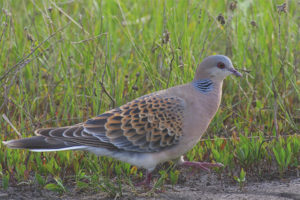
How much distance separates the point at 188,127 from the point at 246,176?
2.23ft

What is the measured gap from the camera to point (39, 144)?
400 cm

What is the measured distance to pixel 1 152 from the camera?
4480 mm

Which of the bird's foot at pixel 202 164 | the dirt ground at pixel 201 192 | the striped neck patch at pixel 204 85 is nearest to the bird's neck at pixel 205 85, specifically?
the striped neck patch at pixel 204 85

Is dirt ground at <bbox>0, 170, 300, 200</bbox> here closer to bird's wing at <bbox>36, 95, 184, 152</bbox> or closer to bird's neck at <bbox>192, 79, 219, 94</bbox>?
bird's wing at <bbox>36, 95, 184, 152</bbox>

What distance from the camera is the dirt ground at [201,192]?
3986mm

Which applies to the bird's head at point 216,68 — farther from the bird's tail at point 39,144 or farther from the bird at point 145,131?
the bird's tail at point 39,144

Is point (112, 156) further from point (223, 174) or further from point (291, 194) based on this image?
point (291, 194)

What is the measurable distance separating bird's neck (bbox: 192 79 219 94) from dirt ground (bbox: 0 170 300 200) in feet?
2.48

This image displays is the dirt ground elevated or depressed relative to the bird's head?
depressed

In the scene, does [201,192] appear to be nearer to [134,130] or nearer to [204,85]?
[134,130]

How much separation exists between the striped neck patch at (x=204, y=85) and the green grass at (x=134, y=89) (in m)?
0.43

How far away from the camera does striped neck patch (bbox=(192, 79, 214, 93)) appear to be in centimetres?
437

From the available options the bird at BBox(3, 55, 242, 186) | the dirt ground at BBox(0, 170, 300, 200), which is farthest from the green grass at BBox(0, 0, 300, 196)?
the bird at BBox(3, 55, 242, 186)

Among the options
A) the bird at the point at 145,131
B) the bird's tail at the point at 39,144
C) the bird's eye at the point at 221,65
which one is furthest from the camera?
the bird's eye at the point at 221,65
